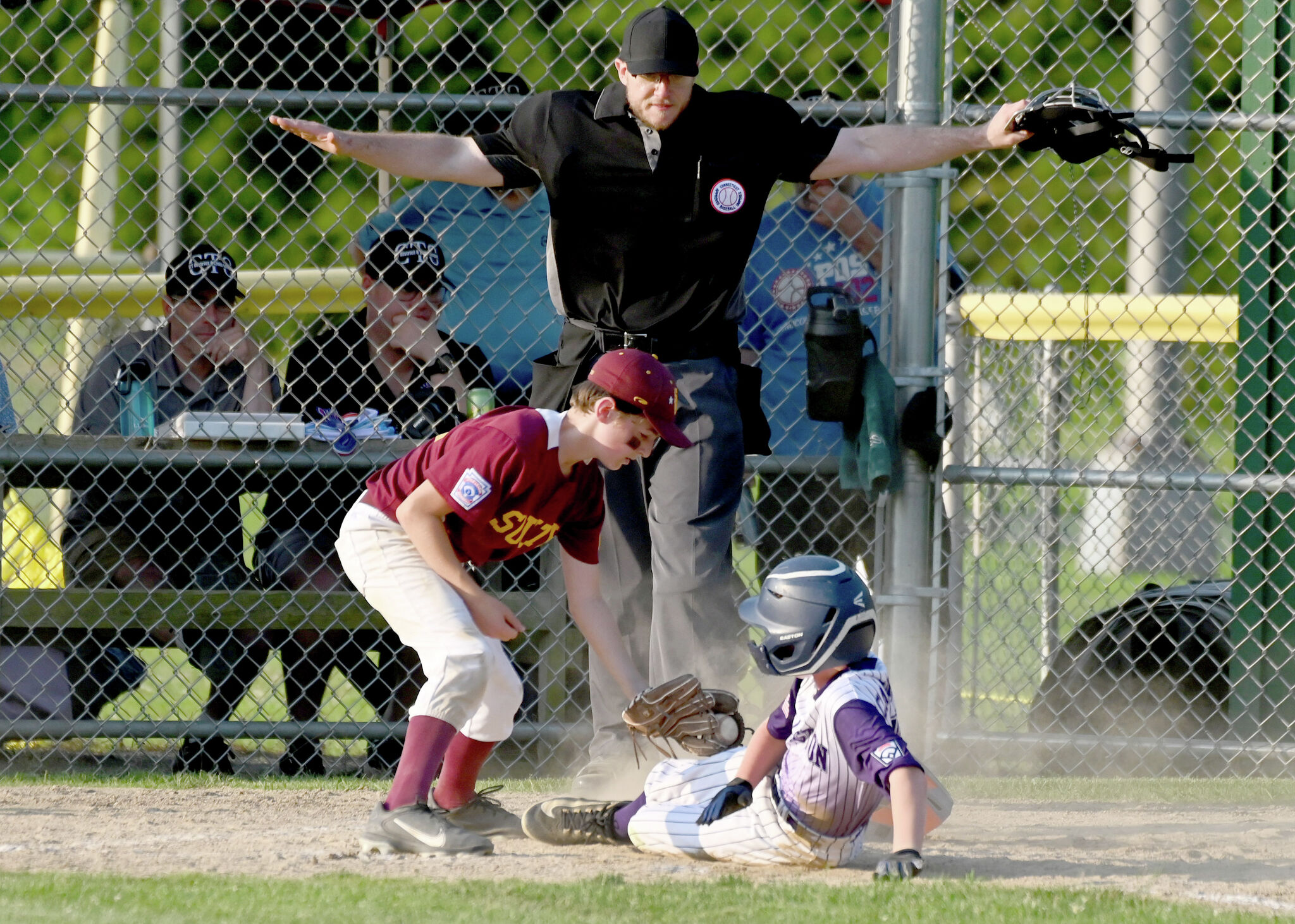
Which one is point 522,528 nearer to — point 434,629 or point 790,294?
point 434,629

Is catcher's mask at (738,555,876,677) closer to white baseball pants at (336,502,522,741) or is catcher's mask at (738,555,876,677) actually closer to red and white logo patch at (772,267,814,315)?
white baseball pants at (336,502,522,741)

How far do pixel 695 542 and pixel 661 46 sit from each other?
1.25m

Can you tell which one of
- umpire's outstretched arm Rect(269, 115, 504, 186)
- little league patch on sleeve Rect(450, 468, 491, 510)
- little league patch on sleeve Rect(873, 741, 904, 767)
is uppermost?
umpire's outstretched arm Rect(269, 115, 504, 186)

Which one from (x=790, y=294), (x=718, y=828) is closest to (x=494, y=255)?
(x=790, y=294)

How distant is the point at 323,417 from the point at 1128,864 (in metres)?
2.61

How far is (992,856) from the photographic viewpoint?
3543mm

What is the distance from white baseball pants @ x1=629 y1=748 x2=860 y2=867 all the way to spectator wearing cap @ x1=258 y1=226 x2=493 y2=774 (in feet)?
4.88

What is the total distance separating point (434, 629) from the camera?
344 centimetres

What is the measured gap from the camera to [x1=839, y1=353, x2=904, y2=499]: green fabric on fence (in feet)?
14.4

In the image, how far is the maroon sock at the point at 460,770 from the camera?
361 cm

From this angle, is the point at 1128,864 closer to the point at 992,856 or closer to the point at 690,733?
the point at 992,856

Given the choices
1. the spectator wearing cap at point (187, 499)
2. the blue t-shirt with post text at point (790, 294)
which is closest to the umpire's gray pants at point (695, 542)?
the blue t-shirt with post text at point (790, 294)

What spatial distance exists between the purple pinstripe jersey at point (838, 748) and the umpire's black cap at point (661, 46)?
1.56 m

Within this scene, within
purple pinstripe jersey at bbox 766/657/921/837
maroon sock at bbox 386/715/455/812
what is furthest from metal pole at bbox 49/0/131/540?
purple pinstripe jersey at bbox 766/657/921/837
